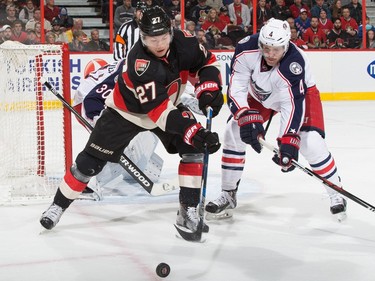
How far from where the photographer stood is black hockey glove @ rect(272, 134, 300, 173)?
322 centimetres

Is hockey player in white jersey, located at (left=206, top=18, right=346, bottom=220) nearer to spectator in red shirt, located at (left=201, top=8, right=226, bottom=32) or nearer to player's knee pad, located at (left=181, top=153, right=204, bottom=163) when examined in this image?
player's knee pad, located at (left=181, top=153, right=204, bottom=163)

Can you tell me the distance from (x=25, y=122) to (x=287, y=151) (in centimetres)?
173

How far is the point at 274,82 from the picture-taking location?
3.48m

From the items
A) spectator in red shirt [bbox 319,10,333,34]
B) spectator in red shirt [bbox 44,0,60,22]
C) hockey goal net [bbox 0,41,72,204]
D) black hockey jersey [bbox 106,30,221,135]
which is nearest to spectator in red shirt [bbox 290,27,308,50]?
spectator in red shirt [bbox 319,10,333,34]

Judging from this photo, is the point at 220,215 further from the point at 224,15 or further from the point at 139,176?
the point at 224,15

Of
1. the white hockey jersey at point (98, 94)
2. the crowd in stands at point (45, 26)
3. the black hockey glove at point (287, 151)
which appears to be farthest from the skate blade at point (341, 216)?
the crowd in stands at point (45, 26)

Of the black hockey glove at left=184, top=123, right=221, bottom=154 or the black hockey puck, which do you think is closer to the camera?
the black hockey puck

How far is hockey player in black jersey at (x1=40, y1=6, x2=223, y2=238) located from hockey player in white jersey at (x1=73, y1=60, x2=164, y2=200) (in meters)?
0.76

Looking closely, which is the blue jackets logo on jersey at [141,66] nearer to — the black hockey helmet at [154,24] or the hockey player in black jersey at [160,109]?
the hockey player in black jersey at [160,109]

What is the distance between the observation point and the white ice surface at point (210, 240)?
2.81 meters

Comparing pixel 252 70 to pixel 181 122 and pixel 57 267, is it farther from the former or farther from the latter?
pixel 57 267

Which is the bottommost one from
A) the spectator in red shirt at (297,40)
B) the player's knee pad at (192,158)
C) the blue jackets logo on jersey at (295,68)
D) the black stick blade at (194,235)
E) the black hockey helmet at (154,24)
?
the black stick blade at (194,235)

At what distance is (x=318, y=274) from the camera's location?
276cm

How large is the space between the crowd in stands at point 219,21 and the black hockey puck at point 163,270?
557 centimetres
